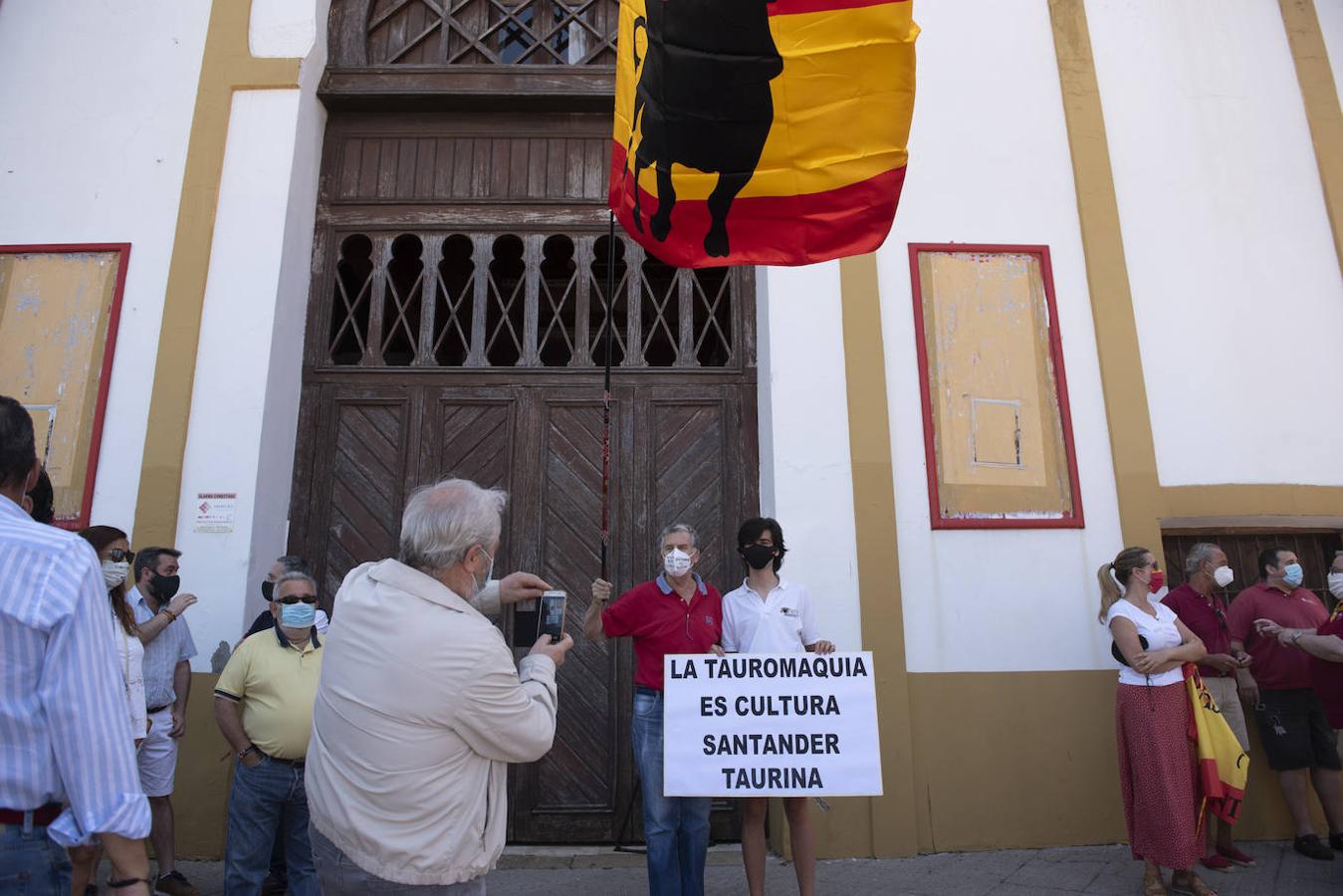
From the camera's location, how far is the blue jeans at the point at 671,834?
14.0ft

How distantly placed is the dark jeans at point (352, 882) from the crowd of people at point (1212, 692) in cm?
373

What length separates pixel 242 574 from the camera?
5680 mm

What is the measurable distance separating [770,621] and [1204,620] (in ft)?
9.35

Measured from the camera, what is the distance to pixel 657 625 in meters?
4.52

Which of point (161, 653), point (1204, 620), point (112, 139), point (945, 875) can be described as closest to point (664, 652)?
point (945, 875)

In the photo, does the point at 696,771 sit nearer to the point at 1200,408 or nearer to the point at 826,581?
the point at 826,581

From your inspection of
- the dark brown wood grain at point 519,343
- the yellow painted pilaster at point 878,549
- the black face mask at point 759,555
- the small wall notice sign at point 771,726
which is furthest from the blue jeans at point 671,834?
the dark brown wood grain at point 519,343

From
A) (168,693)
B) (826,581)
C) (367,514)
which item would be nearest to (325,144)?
(367,514)

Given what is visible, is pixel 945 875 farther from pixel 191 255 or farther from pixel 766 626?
pixel 191 255

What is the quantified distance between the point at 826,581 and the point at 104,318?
5205mm

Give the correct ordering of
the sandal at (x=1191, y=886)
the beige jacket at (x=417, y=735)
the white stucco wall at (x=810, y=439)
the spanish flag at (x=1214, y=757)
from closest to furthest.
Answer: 1. the beige jacket at (x=417, y=735)
2. the sandal at (x=1191, y=886)
3. the spanish flag at (x=1214, y=757)
4. the white stucco wall at (x=810, y=439)

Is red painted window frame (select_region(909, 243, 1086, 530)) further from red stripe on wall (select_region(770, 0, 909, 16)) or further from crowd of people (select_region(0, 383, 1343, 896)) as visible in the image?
red stripe on wall (select_region(770, 0, 909, 16))

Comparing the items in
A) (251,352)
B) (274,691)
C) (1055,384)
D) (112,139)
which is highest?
(112,139)

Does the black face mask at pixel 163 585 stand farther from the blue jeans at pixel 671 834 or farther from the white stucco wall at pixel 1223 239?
the white stucco wall at pixel 1223 239
